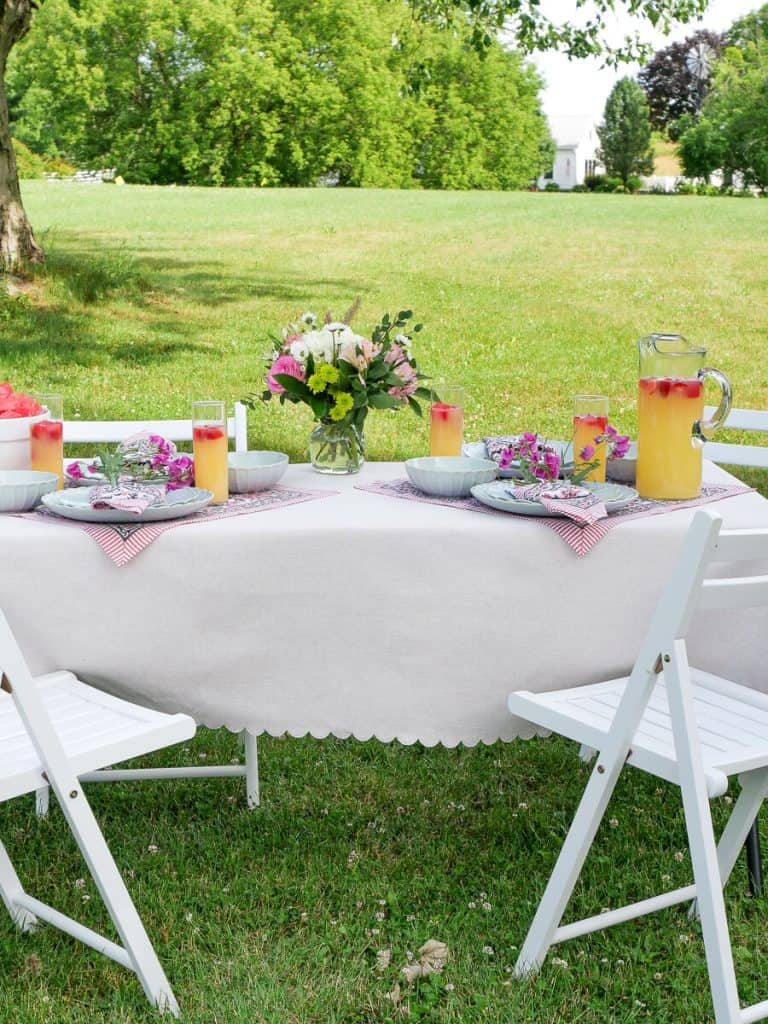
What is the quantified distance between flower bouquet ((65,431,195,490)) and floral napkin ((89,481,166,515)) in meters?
0.07

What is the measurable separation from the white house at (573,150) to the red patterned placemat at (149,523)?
2717 inches

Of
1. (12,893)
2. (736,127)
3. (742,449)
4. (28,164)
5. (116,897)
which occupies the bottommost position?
(12,893)

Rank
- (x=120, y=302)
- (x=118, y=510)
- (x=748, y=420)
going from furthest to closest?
(x=120, y=302)
(x=748, y=420)
(x=118, y=510)

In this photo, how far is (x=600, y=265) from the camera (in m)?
15.2

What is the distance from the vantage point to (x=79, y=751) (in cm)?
227

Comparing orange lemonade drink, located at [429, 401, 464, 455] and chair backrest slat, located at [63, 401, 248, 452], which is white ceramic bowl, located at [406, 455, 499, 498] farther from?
chair backrest slat, located at [63, 401, 248, 452]

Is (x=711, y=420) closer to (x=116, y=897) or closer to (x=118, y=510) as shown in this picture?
(x=118, y=510)

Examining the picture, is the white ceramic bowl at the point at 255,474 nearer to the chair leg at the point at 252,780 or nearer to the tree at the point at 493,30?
the chair leg at the point at 252,780

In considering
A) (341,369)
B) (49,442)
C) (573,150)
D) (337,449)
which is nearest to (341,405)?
(341,369)

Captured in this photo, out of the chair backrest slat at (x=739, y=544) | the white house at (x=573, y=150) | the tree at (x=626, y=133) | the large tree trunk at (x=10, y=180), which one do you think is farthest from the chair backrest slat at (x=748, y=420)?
the white house at (x=573, y=150)

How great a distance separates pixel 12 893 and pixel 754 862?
1655 millimetres

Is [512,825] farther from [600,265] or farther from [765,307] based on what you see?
[600,265]

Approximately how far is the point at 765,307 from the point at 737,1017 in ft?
38.9

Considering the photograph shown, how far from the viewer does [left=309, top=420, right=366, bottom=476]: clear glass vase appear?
122 inches
